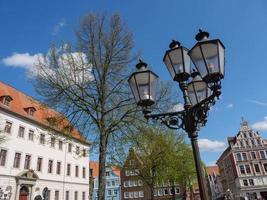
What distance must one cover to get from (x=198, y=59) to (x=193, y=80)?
1.36 metres

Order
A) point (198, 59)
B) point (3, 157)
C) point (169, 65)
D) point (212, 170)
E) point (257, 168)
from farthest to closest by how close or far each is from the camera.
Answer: point (212, 170), point (257, 168), point (3, 157), point (169, 65), point (198, 59)

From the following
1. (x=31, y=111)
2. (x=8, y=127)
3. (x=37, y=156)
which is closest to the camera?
(x=8, y=127)

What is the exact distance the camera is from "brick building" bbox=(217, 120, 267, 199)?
2160 inches

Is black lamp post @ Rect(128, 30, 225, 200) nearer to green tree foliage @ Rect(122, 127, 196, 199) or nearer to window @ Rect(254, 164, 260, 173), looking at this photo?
green tree foliage @ Rect(122, 127, 196, 199)

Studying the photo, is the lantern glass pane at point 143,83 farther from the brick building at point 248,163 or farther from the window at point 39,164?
the brick building at point 248,163

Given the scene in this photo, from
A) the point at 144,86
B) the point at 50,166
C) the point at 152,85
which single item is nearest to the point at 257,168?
the point at 50,166

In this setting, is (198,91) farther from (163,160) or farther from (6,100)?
(6,100)

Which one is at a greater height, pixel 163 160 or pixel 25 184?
pixel 163 160

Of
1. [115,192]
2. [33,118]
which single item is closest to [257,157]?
[115,192]

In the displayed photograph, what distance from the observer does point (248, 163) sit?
57.2 m

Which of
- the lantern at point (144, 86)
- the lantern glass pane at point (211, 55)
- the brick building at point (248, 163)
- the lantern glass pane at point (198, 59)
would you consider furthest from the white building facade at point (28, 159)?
the brick building at point (248, 163)

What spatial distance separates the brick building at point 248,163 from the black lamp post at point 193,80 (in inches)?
2264

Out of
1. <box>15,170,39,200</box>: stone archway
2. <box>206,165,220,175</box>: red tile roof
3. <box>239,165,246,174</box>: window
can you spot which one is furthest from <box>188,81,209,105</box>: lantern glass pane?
<box>206,165,220,175</box>: red tile roof

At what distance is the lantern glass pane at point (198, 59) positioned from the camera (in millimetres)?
4570
